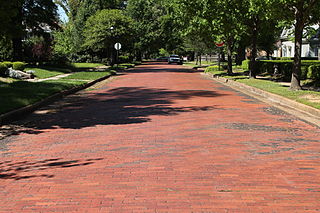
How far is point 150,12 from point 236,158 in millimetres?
81860

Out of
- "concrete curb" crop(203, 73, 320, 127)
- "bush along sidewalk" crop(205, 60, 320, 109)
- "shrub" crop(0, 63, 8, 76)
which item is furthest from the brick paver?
"shrub" crop(0, 63, 8, 76)

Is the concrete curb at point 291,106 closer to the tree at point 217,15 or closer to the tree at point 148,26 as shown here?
the tree at point 217,15

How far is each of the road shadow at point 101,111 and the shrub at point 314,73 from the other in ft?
29.2

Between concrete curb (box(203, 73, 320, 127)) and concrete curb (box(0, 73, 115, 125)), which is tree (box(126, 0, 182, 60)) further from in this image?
concrete curb (box(203, 73, 320, 127))

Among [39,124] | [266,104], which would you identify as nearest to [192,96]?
[266,104]

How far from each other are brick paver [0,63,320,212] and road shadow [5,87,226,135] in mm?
77

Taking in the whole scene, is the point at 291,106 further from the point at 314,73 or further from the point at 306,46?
the point at 306,46

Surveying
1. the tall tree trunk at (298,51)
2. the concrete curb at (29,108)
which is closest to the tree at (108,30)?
the concrete curb at (29,108)

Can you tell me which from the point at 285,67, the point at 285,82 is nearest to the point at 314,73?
the point at 285,82

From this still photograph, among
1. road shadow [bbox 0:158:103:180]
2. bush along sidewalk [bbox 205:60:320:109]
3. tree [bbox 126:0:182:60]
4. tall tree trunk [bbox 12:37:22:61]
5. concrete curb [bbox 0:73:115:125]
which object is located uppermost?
tree [bbox 126:0:182:60]

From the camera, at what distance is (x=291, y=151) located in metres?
7.57

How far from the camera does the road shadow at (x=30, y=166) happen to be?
6.20 metres

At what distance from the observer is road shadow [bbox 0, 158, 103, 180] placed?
20.3 feet

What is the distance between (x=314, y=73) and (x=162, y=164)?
61.5ft
